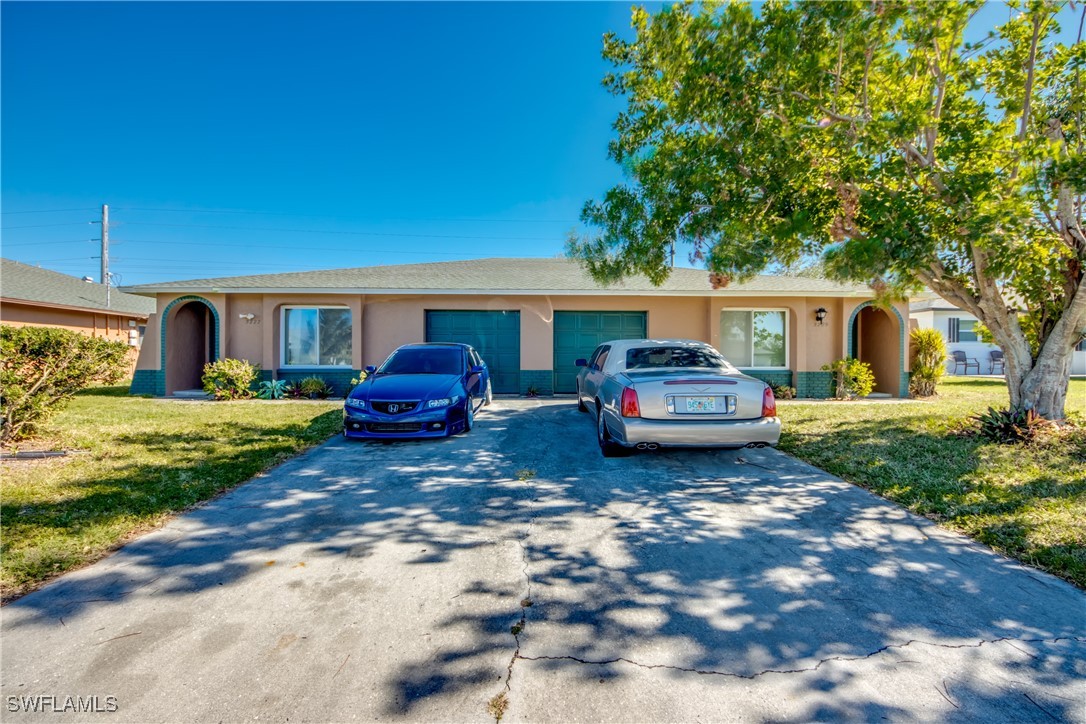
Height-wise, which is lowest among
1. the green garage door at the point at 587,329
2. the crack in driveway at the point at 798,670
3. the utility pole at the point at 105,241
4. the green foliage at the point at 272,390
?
the crack in driveway at the point at 798,670

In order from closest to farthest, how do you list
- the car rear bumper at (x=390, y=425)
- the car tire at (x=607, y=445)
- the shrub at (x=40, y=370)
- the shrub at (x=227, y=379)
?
the shrub at (x=40, y=370)
the car tire at (x=607, y=445)
the car rear bumper at (x=390, y=425)
the shrub at (x=227, y=379)

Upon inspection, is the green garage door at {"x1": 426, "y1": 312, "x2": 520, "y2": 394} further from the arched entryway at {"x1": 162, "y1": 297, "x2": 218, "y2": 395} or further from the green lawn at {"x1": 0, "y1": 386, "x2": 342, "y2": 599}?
the arched entryway at {"x1": 162, "y1": 297, "x2": 218, "y2": 395}

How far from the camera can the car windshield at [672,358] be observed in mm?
6562

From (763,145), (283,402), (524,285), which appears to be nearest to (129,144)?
(283,402)

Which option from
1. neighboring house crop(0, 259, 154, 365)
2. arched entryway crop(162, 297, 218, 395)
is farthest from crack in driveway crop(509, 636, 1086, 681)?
neighboring house crop(0, 259, 154, 365)

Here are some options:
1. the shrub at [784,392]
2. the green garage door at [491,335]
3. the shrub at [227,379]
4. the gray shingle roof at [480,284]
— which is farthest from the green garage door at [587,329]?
the shrub at [227,379]

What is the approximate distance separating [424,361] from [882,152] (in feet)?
24.4

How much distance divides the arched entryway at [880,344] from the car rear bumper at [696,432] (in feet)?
Answer: 30.8

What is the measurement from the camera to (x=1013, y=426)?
6383 mm

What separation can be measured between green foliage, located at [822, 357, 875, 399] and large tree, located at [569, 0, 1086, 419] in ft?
15.7

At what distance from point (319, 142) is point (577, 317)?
428 inches

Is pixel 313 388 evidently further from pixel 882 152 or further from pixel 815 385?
pixel 815 385

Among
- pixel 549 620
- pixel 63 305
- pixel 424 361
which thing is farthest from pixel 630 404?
pixel 63 305

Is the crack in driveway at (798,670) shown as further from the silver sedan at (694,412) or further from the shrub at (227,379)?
the shrub at (227,379)
